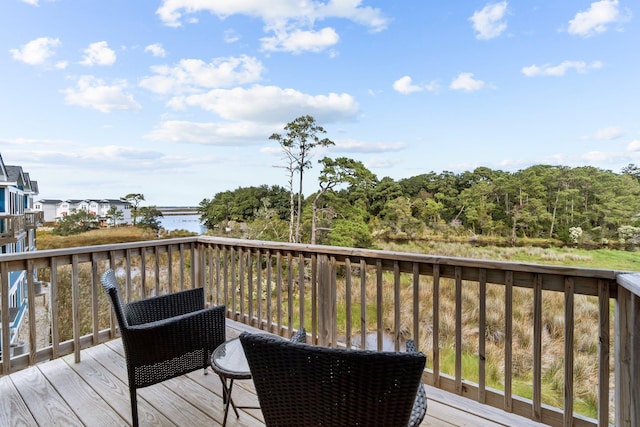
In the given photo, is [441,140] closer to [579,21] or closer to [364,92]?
[364,92]

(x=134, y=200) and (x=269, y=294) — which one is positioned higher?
(x=134, y=200)

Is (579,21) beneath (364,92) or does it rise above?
above

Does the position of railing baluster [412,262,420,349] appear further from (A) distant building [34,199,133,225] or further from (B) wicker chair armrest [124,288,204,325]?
(A) distant building [34,199,133,225]

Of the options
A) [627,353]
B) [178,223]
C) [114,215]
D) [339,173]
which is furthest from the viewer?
[339,173]

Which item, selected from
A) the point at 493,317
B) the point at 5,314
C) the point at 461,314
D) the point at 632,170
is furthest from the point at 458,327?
the point at 632,170

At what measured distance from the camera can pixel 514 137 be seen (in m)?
6.91

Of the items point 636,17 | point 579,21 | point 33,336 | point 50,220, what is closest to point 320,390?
point 33,336

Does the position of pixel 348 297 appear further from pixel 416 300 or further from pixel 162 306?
→ pixel 162 306

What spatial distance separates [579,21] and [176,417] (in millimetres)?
7533

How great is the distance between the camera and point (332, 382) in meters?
0.95

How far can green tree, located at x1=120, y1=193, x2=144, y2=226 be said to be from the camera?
5384 mm

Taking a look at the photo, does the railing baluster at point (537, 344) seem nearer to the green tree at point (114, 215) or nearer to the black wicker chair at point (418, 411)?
the black wicker chair at point (418, 411)

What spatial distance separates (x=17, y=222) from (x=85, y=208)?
105 centimetres

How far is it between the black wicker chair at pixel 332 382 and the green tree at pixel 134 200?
16.6ft
